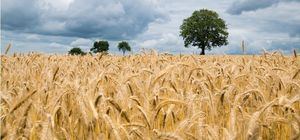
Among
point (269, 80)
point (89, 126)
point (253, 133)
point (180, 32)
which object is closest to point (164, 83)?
point (269, 80)

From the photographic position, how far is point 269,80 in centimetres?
411

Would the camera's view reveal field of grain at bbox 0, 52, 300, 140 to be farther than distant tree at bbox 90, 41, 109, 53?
No

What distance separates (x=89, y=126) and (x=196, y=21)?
239ft

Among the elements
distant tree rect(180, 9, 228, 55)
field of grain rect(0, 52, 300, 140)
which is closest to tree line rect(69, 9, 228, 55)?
distant tree rect(180, 9, 228, 55)

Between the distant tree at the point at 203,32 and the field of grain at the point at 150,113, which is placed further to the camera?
the distant tree at the point at 203,32

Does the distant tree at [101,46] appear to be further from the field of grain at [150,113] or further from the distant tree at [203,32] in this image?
the field of grain at [150,113]

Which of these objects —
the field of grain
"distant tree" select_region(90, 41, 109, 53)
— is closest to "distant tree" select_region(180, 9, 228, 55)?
"distant tree" select_region(90, 41, 109, 53)

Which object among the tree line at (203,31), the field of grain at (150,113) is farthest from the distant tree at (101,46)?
the field of grain at (150,113)

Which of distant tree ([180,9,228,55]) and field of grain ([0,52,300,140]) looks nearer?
field of grain ([0,52,300,140])

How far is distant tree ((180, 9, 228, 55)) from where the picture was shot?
71375mm

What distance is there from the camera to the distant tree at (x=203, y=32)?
7138 cm

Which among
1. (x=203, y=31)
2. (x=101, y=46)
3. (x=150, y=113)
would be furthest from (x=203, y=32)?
(x=150, y=113)

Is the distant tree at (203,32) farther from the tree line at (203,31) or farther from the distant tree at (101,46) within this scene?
the distant tree at (101,46)

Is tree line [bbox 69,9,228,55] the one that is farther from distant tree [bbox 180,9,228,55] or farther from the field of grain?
the field of grain
